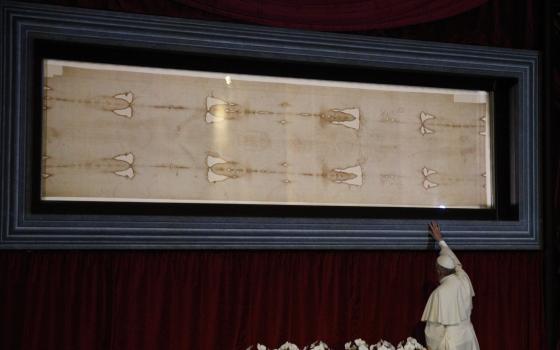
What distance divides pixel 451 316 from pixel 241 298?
1.40 m

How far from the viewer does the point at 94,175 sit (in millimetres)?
4766

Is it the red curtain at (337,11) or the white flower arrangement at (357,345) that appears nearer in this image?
the white flower arrangement at (357,345)

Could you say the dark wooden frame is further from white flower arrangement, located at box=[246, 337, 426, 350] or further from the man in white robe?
white flower arrangement, located at box=[246, 337, 426, 350]

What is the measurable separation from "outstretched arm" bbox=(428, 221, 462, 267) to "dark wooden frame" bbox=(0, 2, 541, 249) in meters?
0.07

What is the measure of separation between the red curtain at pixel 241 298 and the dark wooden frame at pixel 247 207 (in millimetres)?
123

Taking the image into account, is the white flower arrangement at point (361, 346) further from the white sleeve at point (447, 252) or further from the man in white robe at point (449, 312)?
the white sleeve at point (447, 252)

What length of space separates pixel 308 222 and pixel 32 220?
1833 mm

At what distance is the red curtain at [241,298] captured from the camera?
451 cm

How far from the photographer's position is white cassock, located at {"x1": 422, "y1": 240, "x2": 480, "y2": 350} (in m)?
4.65

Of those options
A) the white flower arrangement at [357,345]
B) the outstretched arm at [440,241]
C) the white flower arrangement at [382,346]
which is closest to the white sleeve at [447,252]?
the outstretched arm at [440,241]

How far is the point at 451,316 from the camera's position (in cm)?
465

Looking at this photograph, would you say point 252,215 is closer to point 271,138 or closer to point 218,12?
point 271,138

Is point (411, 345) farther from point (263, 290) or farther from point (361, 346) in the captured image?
point (263, 290)

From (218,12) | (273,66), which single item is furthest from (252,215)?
(218,12)
